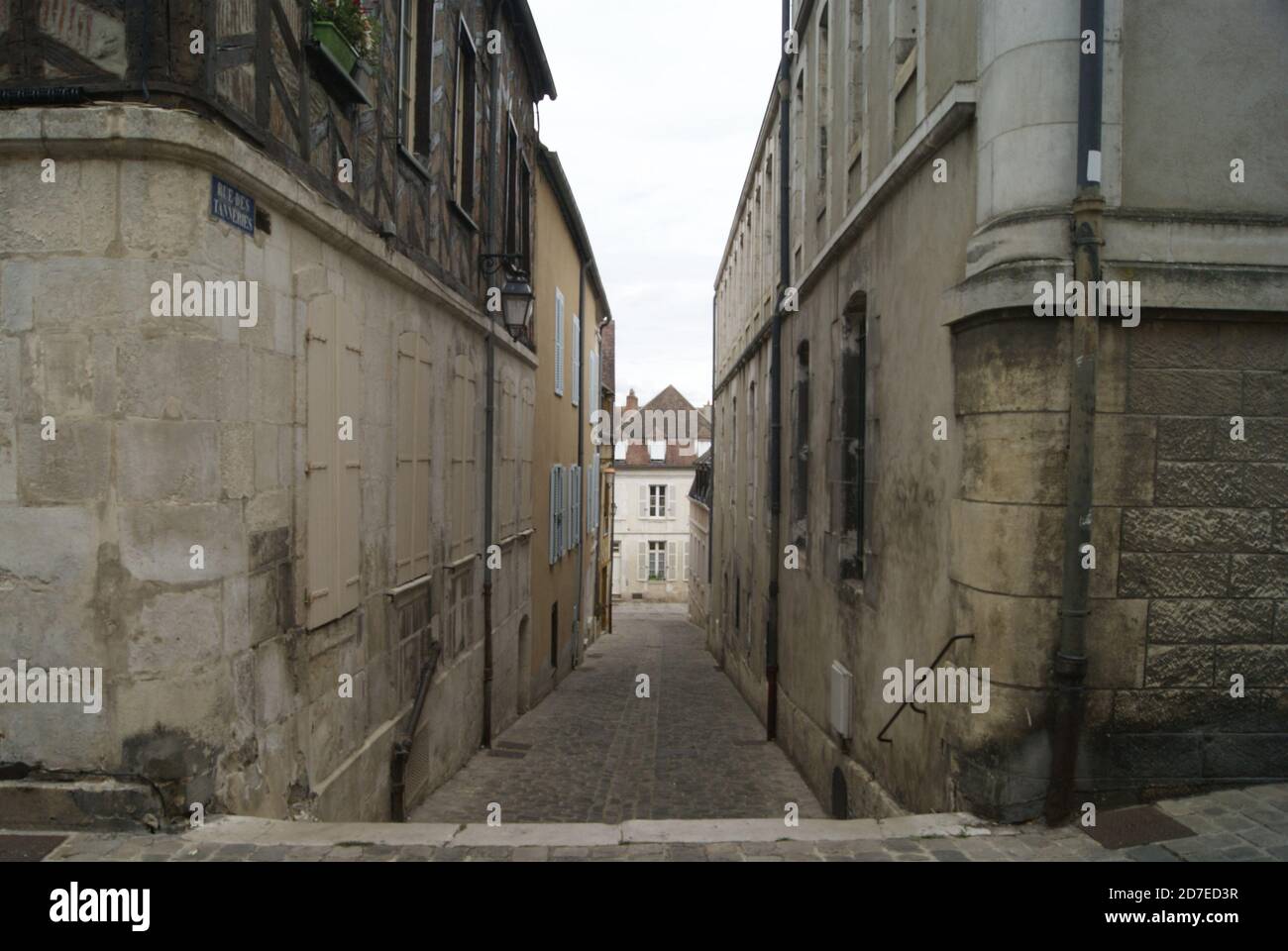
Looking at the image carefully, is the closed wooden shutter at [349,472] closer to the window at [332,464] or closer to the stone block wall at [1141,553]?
the window at [332,464]

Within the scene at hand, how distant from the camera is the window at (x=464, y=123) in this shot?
9.30 meters

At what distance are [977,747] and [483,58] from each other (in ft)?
29.9

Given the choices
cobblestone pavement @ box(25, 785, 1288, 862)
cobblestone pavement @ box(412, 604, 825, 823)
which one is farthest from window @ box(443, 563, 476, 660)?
cobblestone pavement @ box(25, 785, 1288, 862)

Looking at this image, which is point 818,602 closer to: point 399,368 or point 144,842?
point 399,368

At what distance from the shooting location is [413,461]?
770 cm

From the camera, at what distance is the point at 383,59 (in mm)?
6816

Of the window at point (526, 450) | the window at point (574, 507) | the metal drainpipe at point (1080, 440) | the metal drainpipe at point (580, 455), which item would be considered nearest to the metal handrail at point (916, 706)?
the metal drainpipe at point (1080, 440)

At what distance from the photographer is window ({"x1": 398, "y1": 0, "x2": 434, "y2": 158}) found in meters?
7.54

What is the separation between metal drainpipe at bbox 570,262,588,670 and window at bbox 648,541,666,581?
2391 centimetres

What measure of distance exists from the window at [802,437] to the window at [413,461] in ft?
14.5

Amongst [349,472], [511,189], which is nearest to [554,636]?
[511,189]

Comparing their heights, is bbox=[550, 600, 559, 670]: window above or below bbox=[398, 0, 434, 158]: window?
below

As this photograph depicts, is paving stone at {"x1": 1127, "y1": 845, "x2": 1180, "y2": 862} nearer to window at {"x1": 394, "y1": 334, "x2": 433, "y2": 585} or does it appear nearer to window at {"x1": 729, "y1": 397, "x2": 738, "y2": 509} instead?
window at {"x1": 394, "y1": 334, "x2": 433, "y2": 585}

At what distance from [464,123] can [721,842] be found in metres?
7.90
